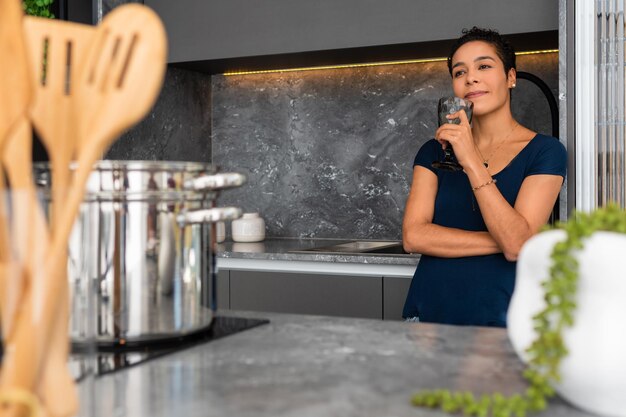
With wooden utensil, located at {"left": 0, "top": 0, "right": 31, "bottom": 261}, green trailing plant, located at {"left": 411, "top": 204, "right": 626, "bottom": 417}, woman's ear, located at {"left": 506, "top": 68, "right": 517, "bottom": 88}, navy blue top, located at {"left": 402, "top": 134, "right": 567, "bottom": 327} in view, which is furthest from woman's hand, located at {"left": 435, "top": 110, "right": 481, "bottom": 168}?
wooden utensil, located at {"left": 0, "top": 0, "right": 31, "bottom": 261}

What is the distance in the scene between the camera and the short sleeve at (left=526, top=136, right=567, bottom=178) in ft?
6.15

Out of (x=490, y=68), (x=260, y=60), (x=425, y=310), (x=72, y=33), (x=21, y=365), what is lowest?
(x=425, y=310)

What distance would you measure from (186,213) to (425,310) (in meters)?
1.10

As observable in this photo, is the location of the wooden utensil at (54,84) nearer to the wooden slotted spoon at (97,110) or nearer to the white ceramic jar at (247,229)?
the wooden slotted spoon at (97,110)

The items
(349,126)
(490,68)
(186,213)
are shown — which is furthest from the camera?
(349,126)

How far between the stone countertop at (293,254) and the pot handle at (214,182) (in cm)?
168

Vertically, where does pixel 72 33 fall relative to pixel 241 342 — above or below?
above

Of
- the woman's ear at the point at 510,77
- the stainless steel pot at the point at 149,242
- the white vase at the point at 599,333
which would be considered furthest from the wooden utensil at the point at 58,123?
the woman's ear at the point at 510,77

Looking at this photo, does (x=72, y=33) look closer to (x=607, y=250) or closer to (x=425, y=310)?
(x=607, y=250)

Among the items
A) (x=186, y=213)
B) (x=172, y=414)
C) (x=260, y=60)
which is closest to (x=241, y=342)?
(x=186, y=213)

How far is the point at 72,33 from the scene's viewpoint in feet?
1.94

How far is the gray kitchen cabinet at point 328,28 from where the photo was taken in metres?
2.55

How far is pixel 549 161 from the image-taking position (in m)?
1.88

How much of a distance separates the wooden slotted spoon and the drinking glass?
4.53 ft
